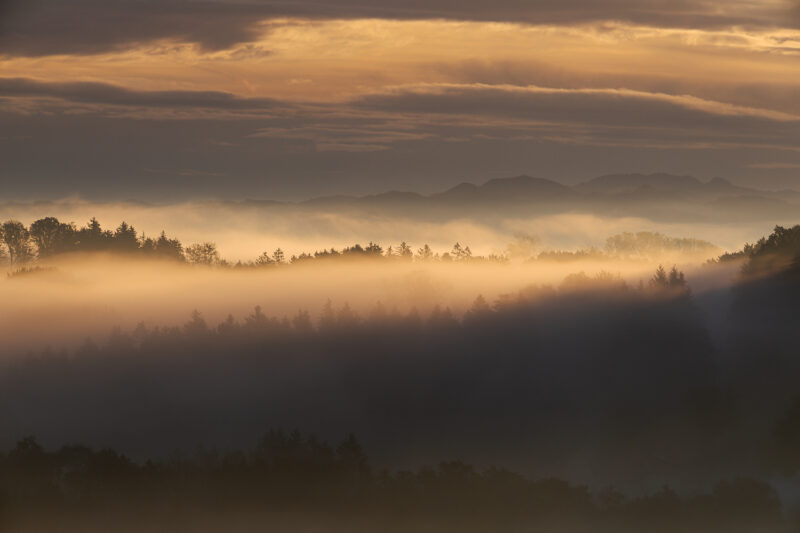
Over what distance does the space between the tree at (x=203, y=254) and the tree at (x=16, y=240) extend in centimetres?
466

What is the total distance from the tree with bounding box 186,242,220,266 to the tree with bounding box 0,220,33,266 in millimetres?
4660

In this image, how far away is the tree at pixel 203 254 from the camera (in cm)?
2864

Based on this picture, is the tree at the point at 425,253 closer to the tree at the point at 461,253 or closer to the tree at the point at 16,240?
the tree at the point at 461,253

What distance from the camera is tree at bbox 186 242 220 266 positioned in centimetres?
2864

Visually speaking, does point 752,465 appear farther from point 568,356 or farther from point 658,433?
point 568,356

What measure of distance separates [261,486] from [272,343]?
12.7 feet

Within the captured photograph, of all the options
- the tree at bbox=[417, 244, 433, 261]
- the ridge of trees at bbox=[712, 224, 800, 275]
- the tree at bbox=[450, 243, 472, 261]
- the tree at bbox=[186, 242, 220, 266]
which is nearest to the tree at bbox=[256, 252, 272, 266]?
the tree at bbox=[186, 242, 220, 266]

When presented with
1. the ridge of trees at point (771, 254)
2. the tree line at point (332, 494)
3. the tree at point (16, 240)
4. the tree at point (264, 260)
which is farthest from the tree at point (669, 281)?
the tree at point (16, 240)

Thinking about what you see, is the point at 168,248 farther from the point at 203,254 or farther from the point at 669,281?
the point at 669,281

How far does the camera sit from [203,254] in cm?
2881

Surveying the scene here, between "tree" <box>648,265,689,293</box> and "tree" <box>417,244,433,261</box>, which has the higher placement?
"tree" <box>417,244,433,261</box>

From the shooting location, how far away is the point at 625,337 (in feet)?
82.7

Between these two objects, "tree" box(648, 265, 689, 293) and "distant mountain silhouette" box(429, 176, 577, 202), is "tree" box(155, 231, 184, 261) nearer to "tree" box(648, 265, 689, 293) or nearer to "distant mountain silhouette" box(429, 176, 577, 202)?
"distant mountain silhouette" box(429, 176, 577, 202)

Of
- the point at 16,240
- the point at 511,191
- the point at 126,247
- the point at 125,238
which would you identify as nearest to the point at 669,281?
the point at 511,191
